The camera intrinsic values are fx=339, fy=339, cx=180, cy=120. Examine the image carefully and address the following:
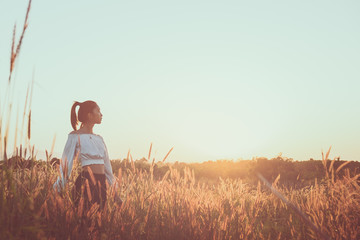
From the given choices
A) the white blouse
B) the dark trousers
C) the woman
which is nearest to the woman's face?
the woman

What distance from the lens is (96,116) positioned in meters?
4.76

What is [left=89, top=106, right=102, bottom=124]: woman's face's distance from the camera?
4.74 meters

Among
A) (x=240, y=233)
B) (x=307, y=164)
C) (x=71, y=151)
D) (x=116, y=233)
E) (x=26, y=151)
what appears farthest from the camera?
(x=307, y=164)

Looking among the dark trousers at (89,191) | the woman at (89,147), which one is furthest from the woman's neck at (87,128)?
the dark trousers at (89,191)

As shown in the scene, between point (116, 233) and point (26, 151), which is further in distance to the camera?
point (116, 233)

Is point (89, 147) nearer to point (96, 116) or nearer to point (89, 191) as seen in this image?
point (96, 116)

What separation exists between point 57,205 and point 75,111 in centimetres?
262

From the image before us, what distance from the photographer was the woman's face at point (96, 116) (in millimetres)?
4738

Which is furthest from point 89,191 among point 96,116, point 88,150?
point 96,116

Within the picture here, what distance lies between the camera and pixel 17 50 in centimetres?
181

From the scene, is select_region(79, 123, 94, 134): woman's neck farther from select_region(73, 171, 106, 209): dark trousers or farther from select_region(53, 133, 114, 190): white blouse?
select_region(73, 171, 106, 209): dark trousers

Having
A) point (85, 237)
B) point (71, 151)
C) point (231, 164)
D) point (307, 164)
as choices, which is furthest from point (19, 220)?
point (231, 164)

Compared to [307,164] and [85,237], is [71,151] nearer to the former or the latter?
[85,237]

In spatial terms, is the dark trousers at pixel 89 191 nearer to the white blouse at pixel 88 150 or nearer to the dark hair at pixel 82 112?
the white blouse at pixel 88 150
